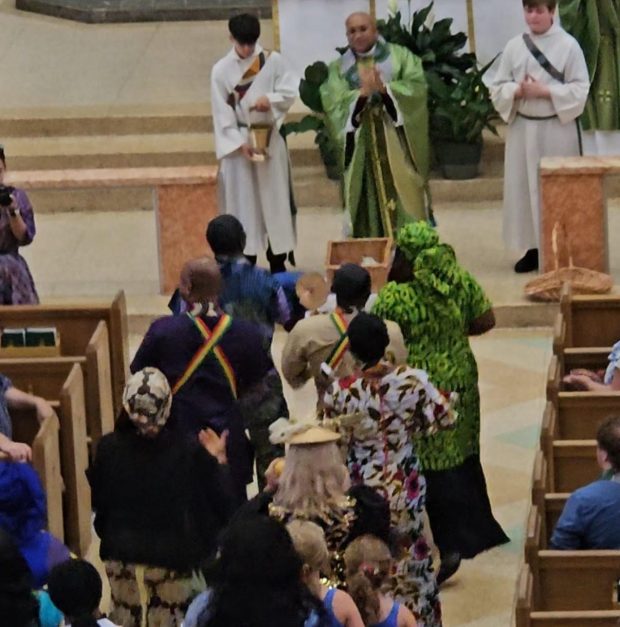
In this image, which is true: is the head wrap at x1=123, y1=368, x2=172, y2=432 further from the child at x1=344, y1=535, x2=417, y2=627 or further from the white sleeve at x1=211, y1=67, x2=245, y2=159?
the white sleeve at x1=211, y1=67, x2=245, y2=159

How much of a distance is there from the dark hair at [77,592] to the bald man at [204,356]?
1.84 m

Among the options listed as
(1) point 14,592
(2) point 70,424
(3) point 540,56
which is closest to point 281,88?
(3) point 540,56

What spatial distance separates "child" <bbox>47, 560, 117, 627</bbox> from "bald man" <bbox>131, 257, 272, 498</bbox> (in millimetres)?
1838

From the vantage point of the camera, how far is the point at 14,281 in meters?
10.5

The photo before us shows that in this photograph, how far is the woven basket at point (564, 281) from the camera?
39.5 feet

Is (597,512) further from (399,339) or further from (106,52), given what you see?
(106,52)

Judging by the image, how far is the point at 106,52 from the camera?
55.6 ft

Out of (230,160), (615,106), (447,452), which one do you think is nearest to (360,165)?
(230,160)

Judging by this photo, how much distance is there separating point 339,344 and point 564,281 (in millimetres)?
4193

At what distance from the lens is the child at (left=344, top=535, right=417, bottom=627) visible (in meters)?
6.45

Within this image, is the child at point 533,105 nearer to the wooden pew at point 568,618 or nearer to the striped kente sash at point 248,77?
the striped kente sash at point 248,77

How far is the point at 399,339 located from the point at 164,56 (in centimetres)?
896

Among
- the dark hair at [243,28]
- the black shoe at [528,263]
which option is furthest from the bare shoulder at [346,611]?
the black shoe at [528,263]

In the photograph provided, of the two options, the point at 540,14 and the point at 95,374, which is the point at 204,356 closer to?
the point at 95,374
